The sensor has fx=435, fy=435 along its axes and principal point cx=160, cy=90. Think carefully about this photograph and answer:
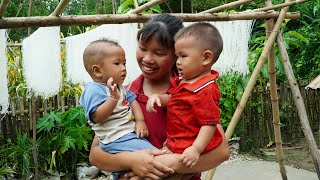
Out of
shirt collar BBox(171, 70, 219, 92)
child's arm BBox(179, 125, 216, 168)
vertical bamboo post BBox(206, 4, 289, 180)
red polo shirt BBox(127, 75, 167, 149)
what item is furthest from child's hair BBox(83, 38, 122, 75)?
vertical bamboo post BBox(206, 4, 289, 180)

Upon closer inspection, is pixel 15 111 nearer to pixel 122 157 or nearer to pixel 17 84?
pixel 17 84

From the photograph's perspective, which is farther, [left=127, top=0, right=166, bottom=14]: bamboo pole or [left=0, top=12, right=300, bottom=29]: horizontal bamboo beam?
[left=127, top=0, right=166, bottom=14]: bamboo pole

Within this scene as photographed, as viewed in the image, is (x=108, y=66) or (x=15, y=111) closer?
(x=108, y=66)

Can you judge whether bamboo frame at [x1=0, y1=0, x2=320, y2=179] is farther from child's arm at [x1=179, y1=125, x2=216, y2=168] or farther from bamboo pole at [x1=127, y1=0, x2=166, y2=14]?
child's arm at [x1=179, y1=125, x2=216, y2=168]

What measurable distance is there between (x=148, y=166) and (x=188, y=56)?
41cm

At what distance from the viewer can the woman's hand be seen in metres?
1.50

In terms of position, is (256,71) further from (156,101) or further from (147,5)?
(156,101)

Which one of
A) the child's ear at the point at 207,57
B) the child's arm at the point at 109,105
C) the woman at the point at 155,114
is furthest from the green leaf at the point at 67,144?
the child's ear at the point at 207,57

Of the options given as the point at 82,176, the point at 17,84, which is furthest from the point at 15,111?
the point at 82,176

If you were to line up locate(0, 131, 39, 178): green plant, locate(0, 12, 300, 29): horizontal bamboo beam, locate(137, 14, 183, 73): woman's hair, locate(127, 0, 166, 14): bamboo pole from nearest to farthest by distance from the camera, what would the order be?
locate(137, 14, 183, 73): woman's hair → locate(0, 12, 300, 29): horizontal bamboo beam → locate(127, 0, 166, 14): bamboo pole → locate(0, 131, 39, 178): green plant

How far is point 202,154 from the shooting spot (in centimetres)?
158

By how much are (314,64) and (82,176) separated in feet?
12.3

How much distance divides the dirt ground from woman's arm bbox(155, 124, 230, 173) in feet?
11.8

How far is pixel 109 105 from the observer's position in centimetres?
147
